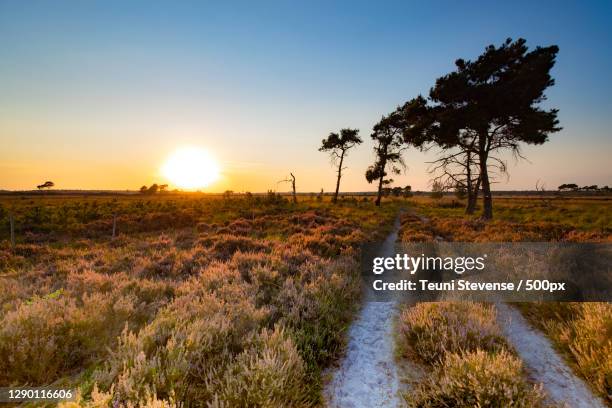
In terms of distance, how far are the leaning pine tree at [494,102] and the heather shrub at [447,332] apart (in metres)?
17.9

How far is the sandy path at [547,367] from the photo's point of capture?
3.37 m

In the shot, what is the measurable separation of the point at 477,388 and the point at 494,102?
20820mm

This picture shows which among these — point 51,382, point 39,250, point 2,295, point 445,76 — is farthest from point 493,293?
point 445,76

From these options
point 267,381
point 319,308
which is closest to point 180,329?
point 267,381

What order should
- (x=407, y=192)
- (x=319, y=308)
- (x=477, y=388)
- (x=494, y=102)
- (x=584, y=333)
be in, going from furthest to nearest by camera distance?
(x=407, y=192)
(x=494, y=102)
(x=319, y=308)
(x=584, y=333)
(x=477, y=388)

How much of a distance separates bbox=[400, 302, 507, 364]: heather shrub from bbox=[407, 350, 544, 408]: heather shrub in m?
0.32

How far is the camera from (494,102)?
61.6 feet

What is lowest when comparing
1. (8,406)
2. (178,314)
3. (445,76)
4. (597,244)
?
(8,406)

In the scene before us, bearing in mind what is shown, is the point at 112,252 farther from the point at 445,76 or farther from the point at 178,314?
the point at 445,76

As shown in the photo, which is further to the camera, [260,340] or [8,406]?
[260,340]

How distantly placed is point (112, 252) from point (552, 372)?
13.2 meters

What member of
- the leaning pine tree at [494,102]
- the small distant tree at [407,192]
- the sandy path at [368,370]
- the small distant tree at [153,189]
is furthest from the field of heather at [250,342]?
the small distant tree at [153,189]

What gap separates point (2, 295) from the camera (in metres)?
6.02

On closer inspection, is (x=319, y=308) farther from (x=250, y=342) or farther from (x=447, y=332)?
(x=447, y=332)
